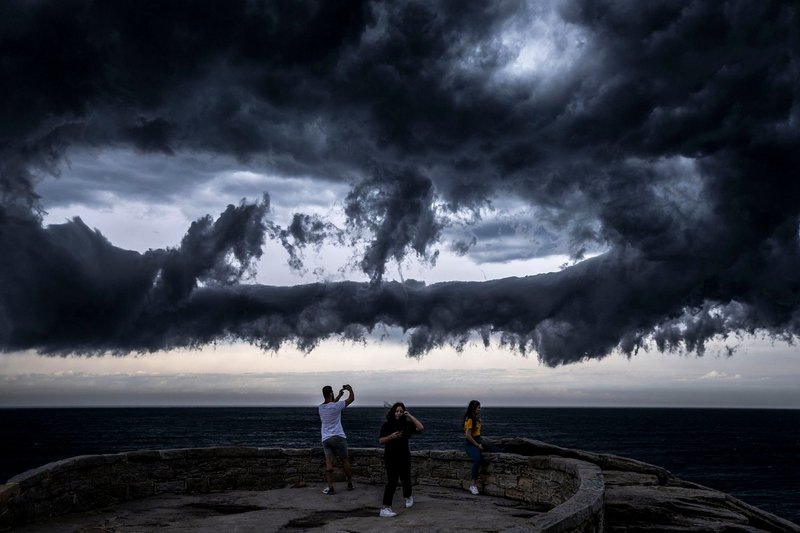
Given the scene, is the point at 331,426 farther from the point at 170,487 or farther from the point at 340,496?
the point at 170,487

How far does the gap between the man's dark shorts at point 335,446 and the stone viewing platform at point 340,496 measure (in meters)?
0.76

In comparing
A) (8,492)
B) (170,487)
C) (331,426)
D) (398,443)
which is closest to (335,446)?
(331,426)

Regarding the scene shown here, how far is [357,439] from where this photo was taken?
90.2m

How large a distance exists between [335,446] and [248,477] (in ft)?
7.46

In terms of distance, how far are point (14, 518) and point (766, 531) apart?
12.7m

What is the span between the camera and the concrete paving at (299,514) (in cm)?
877

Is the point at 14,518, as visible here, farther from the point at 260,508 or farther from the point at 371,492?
the point at 371,492

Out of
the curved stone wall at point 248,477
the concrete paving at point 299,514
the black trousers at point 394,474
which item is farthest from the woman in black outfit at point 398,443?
the curved stone wall at point 248,477

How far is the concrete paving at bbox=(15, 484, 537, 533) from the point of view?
8773mm

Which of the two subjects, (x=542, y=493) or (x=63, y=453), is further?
(x=63, y=453)

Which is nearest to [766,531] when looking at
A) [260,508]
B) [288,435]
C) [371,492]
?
[371,492]

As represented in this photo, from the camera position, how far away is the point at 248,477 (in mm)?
12812

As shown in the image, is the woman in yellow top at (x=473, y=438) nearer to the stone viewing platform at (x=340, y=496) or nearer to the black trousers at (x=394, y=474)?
the stone viewing platform at (x=340, y=496)

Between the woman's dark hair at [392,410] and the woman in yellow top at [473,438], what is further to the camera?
the woman in yellow top at [473,438]
